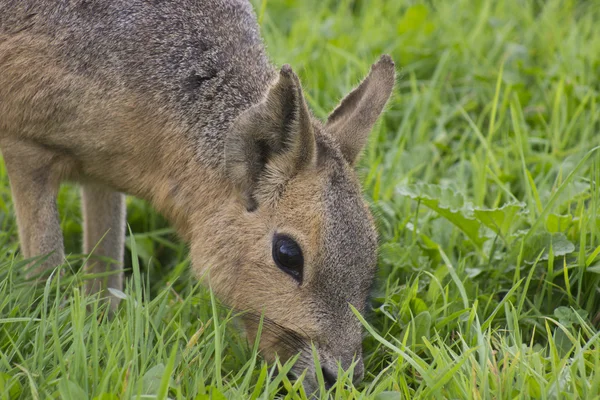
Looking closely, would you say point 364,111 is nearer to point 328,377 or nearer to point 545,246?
point 545,246

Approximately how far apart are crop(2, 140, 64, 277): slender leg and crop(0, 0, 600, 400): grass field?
0.61 ft

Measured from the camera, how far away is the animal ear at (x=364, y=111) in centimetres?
496

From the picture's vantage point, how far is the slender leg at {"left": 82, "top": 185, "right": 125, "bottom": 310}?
558 cm

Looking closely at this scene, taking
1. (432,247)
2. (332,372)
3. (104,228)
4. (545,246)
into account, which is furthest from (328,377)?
(104,228)

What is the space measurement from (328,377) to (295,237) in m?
0.69

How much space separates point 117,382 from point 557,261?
2.72 meters

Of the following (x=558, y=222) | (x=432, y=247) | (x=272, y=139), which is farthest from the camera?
(x=432, y=247)

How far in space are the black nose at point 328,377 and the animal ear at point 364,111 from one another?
124 cm

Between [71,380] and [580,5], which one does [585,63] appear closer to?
[580,5]

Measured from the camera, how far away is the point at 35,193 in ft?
16.1

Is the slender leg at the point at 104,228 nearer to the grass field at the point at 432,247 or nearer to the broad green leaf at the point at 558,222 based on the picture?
the grass field at the point at 432,247

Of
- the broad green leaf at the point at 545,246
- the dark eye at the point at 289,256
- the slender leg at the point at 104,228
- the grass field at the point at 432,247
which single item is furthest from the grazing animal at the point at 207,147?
the broad green leaf at the point at 545,246

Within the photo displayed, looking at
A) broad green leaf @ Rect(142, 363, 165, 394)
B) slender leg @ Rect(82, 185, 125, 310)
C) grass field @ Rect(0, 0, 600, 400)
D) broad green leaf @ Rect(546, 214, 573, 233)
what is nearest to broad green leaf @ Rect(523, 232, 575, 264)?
grass field @ Rect(0, 0, 600, 400)

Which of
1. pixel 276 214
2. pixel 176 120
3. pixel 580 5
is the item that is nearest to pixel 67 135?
pixel 176 120
